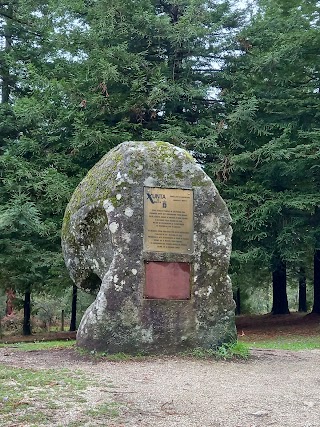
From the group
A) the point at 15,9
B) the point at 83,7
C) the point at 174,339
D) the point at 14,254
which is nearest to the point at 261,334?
the point at 14,254

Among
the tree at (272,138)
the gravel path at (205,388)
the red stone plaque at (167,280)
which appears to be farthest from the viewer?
the tree at (272,138)

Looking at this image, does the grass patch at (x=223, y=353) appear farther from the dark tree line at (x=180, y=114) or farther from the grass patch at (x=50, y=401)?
the dark tree line at (x=180, y=114)

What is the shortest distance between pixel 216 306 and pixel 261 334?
815 centimetres

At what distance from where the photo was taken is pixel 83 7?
52.0 ft

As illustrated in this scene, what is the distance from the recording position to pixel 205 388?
531 cm

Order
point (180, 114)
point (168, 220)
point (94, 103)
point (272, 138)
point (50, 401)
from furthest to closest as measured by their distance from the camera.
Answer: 1. point (180, 114)
2. point (272, 138)
3. point (94, 103)
4. point (168, 220)
5. point (50, 401)

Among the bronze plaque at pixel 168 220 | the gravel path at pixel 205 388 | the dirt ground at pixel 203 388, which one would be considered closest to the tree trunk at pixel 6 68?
the bronze plaque at pixel 168 220

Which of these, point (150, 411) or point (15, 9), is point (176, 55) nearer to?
point (15, 9)

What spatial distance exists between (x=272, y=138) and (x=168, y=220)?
8.28 m

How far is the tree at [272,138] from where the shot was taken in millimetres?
13695

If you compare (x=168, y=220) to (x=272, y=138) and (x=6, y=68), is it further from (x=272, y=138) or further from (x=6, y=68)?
(x=6, y=68)

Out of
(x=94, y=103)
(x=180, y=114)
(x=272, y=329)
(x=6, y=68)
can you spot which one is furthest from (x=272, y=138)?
(x=6, y=68)

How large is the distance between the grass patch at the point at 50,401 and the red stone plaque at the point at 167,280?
198cm

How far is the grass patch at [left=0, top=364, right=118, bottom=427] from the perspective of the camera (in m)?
3.95
